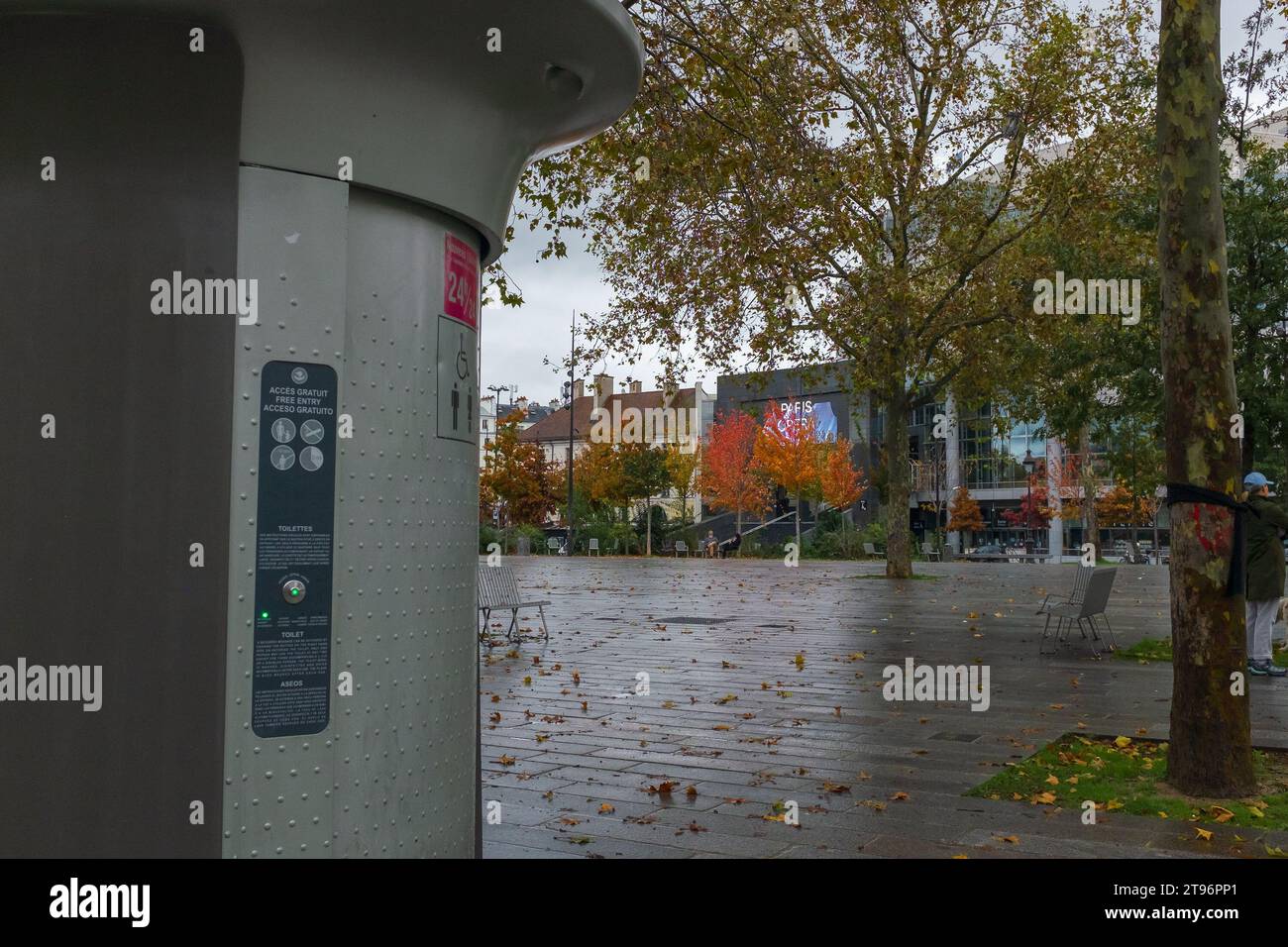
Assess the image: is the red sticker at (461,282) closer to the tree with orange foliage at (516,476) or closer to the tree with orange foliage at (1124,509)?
the tree with orange foliage at (516,476)

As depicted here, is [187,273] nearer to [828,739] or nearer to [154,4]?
[154,4]

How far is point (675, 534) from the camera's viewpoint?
4978 cm

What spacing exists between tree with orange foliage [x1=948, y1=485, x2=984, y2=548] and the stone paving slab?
176 feet

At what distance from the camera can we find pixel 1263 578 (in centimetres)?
1091

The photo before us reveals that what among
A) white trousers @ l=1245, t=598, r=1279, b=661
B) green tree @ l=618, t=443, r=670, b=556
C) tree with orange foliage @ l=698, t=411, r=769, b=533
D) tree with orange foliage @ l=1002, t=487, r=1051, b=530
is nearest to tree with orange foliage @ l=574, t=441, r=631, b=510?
green tree @ l=618, t=443, r=670, b=556

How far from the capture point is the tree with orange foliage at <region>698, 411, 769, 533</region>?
192 feet

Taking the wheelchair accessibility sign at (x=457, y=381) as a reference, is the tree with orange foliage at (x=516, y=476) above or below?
above

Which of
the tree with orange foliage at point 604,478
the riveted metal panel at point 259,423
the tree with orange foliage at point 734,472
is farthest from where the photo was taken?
the tree with orange foliage at point 734,472

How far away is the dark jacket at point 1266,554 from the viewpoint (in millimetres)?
10922

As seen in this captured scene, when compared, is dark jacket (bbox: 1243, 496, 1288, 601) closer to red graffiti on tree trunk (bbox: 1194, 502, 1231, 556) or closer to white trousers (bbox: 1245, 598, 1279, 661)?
white trousers (bbox: 1245, 598, 1279, 661)

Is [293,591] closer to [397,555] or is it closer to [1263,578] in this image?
[397,555]

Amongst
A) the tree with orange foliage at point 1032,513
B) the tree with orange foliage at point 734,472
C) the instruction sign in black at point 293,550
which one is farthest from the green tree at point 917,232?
the tree with orange foliage at point 1032,513
